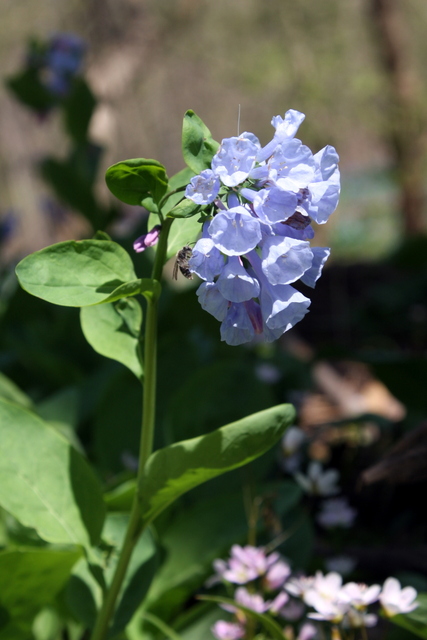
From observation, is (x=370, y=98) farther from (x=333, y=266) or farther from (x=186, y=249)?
(x=186, y=249)

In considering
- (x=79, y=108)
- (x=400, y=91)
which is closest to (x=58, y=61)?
(x=79, y=108)

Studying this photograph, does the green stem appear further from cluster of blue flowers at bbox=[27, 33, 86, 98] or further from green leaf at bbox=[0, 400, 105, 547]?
cluster of blue flowers at bbox=[27, 33, 86, 98]

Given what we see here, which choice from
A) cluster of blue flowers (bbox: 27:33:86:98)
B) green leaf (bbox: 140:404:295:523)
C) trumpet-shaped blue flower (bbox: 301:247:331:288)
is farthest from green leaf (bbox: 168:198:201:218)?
cluster of blue flowers (bbox: 27:33:86:98)

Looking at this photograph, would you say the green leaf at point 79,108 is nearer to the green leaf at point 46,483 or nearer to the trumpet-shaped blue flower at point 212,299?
the green leaf at point 46,483

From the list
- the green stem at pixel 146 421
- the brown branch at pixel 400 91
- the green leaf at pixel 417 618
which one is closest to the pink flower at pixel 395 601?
the green leaf at pixel 417 618

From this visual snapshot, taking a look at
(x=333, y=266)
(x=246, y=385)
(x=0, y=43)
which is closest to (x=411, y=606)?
(x=246, y=385)

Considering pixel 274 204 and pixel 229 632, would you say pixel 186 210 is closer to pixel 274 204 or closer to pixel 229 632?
pixel 274 204

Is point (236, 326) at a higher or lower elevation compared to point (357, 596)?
higher
